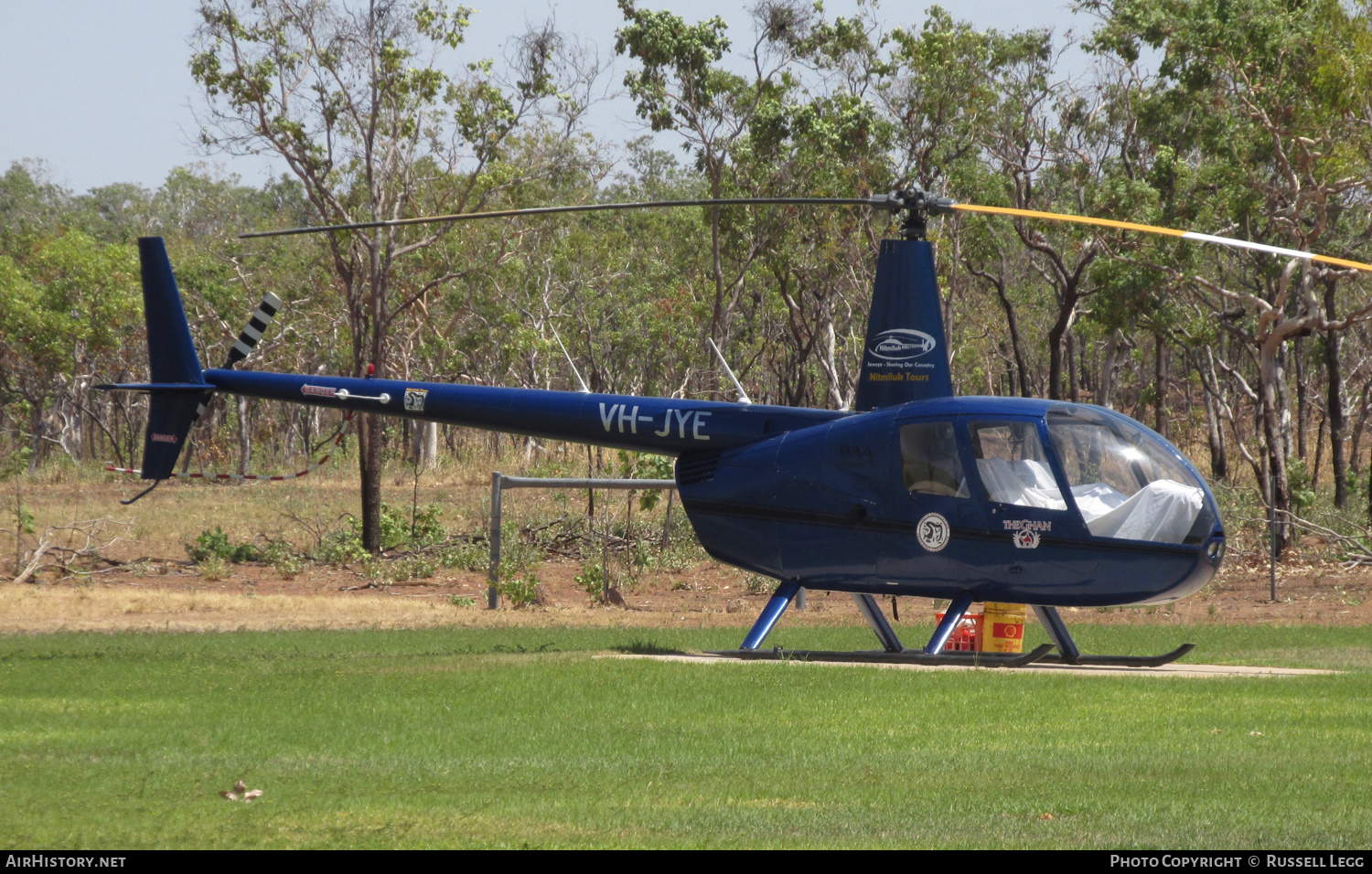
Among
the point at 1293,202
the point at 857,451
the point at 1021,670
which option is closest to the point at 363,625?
the point at 857,451

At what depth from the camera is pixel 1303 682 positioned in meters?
10.4

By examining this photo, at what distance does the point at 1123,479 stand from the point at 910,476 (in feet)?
5.67

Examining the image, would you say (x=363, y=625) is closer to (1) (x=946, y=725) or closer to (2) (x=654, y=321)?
(1) (x=946, y=725)

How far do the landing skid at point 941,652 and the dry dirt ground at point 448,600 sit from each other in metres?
4.16

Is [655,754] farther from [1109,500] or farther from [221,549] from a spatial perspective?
[221,549]

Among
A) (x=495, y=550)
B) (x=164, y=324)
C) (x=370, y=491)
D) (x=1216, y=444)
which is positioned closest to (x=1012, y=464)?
(x=495, y=550)

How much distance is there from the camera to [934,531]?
1178 cm

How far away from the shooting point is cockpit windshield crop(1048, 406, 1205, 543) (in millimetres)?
11102

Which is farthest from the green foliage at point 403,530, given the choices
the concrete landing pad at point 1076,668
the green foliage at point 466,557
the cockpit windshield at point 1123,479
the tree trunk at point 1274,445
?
the cockpit windshield at point 1123,479

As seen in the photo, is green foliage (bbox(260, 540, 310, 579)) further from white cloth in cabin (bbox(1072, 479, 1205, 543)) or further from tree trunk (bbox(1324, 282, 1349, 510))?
tree trunk (bbox(1324, 282, 1349, 510))

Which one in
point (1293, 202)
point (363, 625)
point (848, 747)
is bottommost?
point (363, 625)

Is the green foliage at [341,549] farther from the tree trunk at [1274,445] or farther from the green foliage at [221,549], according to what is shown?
the tree trunk at [1274,445]

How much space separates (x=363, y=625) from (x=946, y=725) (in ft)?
29.8

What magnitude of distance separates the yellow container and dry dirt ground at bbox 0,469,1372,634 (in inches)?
173
